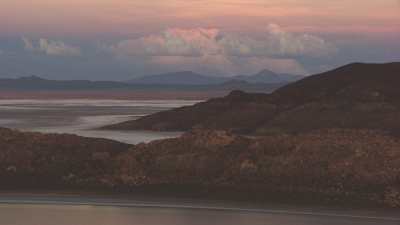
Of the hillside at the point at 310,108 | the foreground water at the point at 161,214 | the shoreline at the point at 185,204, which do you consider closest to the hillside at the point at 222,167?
the shoreline at the point at 185,204

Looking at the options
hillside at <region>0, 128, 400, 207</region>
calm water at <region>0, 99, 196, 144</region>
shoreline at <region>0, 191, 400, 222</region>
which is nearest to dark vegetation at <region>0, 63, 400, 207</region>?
hillside at <region>0, 128, 400, 207</region>

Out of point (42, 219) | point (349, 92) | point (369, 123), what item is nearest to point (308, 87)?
point (349, 92)

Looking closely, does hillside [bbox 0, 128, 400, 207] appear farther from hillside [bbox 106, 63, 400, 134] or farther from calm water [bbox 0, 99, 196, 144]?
hillside [bbox 106, 63, 400, 134]

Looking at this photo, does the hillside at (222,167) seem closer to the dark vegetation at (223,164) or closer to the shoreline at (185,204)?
the dark vegetation at (223,164)

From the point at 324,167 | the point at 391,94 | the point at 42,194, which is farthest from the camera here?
the point at 391,94

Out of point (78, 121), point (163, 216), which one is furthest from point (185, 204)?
point (78, 121)

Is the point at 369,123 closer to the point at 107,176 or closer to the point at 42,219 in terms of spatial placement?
the point at 107,176

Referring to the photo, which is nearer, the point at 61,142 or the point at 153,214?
the point at 153,214
